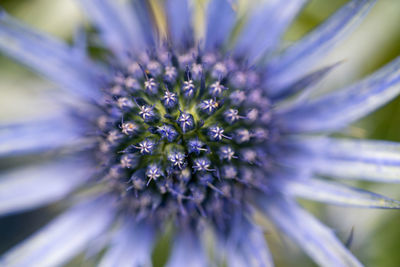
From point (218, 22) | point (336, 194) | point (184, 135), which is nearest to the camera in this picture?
point (336, 194)

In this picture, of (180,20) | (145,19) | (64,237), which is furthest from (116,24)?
(64,237)

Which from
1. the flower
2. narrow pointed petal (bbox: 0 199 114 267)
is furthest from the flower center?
narrow pointed petal (bbox: 0 199 114 267)

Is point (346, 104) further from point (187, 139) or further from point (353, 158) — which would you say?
point (187, 139)

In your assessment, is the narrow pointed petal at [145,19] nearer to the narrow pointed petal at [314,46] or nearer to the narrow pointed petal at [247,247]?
the narrow pointed petal at [314,46]

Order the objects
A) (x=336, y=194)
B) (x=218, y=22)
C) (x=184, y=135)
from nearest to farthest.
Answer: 1. (x=336, y=194)
2. (x=184, y=135)
3. (x=218, y=22)

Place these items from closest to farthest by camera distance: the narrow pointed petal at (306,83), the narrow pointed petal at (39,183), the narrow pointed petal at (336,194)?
1. the narrow pointed petal at (336,194)
2. the narrow pointed petal at (306,83)
3. the narrow pointed petal at (39,183)

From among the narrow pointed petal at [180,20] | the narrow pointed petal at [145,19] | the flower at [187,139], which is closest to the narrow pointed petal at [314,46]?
the flower at [187,139]

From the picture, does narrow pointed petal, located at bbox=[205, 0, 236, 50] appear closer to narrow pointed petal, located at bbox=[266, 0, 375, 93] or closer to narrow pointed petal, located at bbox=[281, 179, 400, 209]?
narrow pointed petal, located at bbox=[266, 0, 375, 93]
